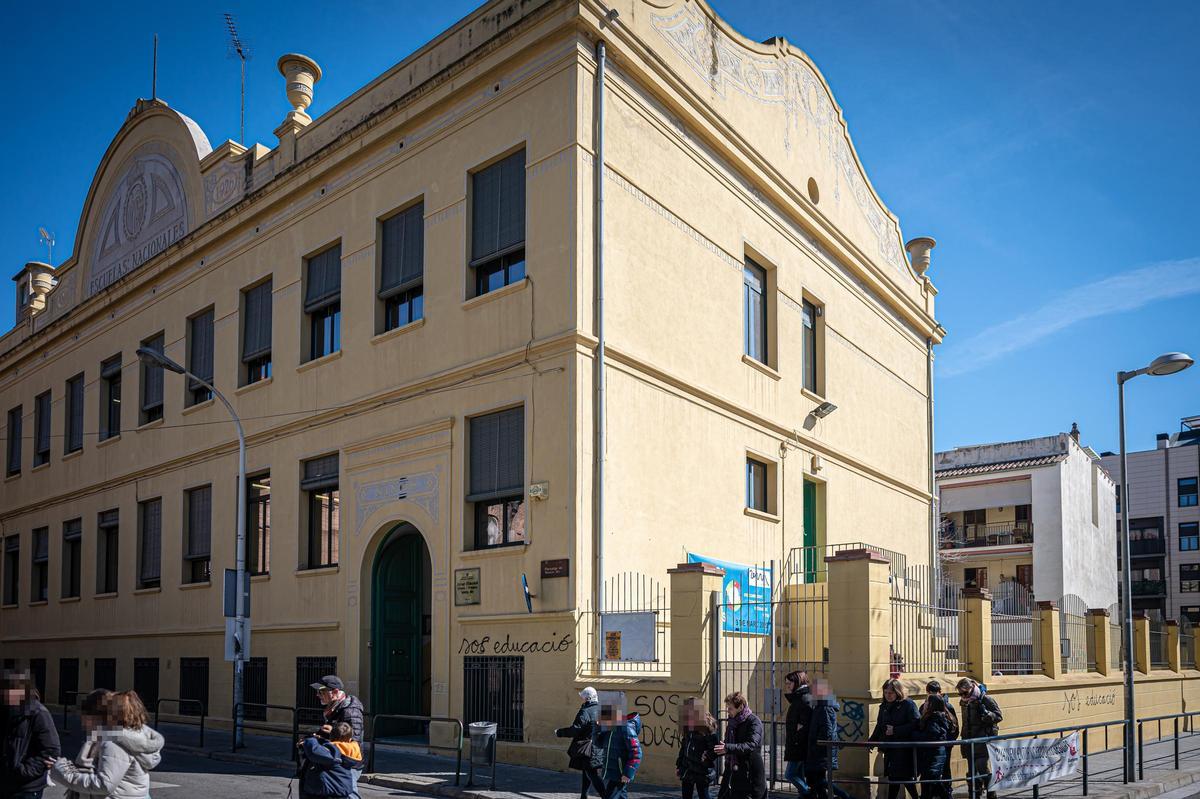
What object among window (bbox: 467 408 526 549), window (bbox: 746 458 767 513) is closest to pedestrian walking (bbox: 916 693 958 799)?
window (bbox: 467 408 526 549)

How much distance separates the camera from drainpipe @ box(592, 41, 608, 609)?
1598 centimetres

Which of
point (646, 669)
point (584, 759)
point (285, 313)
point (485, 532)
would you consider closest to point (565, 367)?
point (485, 532)

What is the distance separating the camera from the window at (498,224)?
17703 mm

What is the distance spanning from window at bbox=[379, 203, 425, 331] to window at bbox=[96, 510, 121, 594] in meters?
12.1

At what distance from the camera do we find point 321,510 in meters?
21.1

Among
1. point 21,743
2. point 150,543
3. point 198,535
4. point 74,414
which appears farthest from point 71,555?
point 21,743

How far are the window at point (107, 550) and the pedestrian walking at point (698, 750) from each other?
21.4 m

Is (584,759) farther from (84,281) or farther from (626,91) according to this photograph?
(84,281)

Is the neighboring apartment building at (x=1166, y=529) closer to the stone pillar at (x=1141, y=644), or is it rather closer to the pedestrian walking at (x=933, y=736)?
the stone pillar at (x=1141, y=644)

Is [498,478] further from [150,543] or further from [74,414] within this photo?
[74,414]

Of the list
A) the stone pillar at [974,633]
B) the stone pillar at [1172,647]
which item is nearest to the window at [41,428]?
the stone pillar at [974,633]

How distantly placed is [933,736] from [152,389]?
2119 cm

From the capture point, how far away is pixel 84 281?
30.9m

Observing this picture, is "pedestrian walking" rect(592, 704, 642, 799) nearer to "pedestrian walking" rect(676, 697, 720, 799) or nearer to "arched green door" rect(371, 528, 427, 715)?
"pedestrian walking" rect(676, 697, 720, 799)
